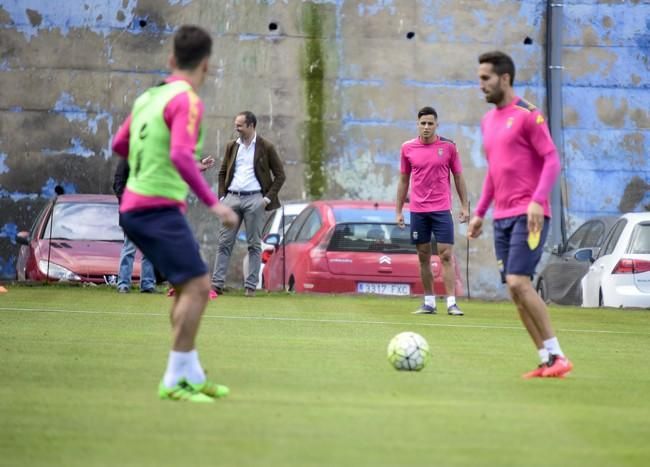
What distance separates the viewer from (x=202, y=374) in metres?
8.87

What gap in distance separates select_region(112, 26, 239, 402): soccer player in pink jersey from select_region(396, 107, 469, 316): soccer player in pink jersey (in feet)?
28.5

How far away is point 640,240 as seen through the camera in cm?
2000

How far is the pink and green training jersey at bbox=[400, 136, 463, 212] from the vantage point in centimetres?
1756

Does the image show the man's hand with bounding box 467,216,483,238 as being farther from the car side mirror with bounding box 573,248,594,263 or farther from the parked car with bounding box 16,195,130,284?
the parked car with bounding box 16,195,130,284

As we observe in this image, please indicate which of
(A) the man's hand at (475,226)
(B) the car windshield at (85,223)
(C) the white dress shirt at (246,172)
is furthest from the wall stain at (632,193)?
(A) the man's hand at (475,226)

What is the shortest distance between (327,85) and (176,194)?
68.5 ft

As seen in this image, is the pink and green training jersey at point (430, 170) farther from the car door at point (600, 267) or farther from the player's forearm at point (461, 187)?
the car door at point (600, 267)

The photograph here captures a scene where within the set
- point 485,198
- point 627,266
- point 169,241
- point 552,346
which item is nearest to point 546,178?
point 485,198

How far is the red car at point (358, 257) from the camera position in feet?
66.7

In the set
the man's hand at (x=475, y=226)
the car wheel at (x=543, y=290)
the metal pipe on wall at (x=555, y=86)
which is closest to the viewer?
the man's hand at (x=475, y=226)

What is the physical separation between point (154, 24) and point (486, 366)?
63.1 ft

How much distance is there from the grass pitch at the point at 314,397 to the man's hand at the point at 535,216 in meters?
1.00

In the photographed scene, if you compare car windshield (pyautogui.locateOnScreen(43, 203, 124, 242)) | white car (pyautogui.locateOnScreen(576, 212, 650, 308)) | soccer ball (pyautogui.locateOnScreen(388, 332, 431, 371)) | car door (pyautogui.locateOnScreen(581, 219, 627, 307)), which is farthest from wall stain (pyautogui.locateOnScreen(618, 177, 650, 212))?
soccer ball (pyautogui.locateOnScreen(388, 332, 431, 371))

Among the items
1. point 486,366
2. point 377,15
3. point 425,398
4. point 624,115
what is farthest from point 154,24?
point 425,398
